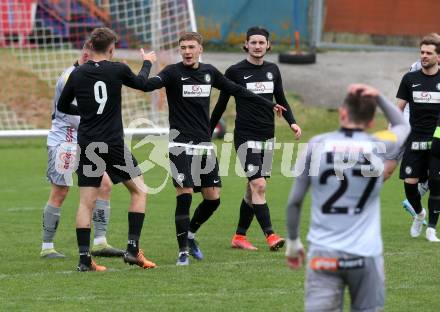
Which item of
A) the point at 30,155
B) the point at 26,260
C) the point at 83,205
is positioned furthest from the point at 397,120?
the point at 30,155

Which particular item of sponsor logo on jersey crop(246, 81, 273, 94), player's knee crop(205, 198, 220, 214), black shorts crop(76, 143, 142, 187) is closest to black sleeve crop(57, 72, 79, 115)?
black shorts crop(76, 143, 142, 187)

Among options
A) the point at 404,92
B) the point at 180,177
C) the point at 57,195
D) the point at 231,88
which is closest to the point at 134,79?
the point at 180,177

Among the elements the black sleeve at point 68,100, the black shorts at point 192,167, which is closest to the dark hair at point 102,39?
the black sleeve at point 68,100

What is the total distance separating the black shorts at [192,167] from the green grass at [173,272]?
0.76m

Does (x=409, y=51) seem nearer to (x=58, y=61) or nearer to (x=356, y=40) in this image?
(x=356, y=40)

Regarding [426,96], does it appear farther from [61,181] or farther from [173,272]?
[61,181]

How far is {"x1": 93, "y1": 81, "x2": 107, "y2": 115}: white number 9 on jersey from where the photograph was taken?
9508mm

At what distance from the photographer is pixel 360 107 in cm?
615

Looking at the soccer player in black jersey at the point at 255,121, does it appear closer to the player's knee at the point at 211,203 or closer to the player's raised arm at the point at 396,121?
the player's knee at the point at 211,203

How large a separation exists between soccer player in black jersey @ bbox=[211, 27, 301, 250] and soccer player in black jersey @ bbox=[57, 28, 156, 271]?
5.51 feet

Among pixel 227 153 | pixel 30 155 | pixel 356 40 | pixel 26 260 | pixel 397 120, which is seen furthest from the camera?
pixel 356 40

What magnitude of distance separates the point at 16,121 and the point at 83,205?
1277cm

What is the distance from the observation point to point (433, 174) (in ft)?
38.1

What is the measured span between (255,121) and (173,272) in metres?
2.29
